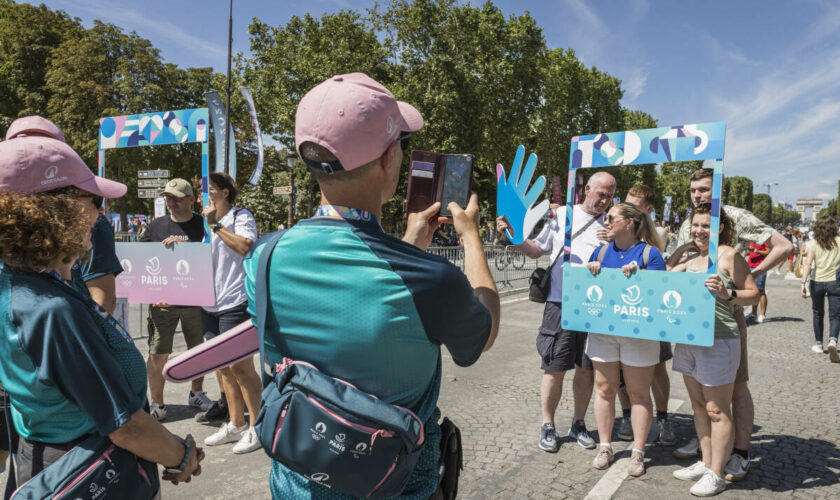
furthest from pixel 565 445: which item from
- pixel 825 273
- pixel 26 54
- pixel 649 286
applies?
pixel 26 54

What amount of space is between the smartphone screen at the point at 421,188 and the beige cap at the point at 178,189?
11.7 feet

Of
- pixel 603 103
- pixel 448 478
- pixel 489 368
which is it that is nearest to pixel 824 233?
pixel 489 368

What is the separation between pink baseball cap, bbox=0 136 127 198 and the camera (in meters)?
1.57

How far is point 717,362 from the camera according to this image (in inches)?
136

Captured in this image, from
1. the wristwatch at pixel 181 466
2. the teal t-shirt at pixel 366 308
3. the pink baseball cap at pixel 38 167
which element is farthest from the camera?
the wristwatch at pixel 181 466

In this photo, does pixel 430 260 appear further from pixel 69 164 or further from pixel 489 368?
pixel 489 368

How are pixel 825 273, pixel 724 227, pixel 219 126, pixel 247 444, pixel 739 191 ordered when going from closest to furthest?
pixel 724 227, pixel 247 444, pixel 825 273, pixel 219 126, pixel 739 191

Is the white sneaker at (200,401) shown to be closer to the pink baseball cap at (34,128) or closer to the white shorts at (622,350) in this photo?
the pink baseball cap at (34,128)

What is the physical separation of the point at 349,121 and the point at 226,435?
380 centimetres

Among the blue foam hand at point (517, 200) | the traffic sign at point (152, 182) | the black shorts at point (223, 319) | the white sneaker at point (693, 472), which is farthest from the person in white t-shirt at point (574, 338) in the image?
the traffic sign at point (152, 182)

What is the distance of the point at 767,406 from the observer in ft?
17.0

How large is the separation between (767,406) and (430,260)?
5.46 m

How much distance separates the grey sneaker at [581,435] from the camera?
4.17 m

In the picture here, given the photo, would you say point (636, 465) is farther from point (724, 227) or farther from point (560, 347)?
point (724, 227)
